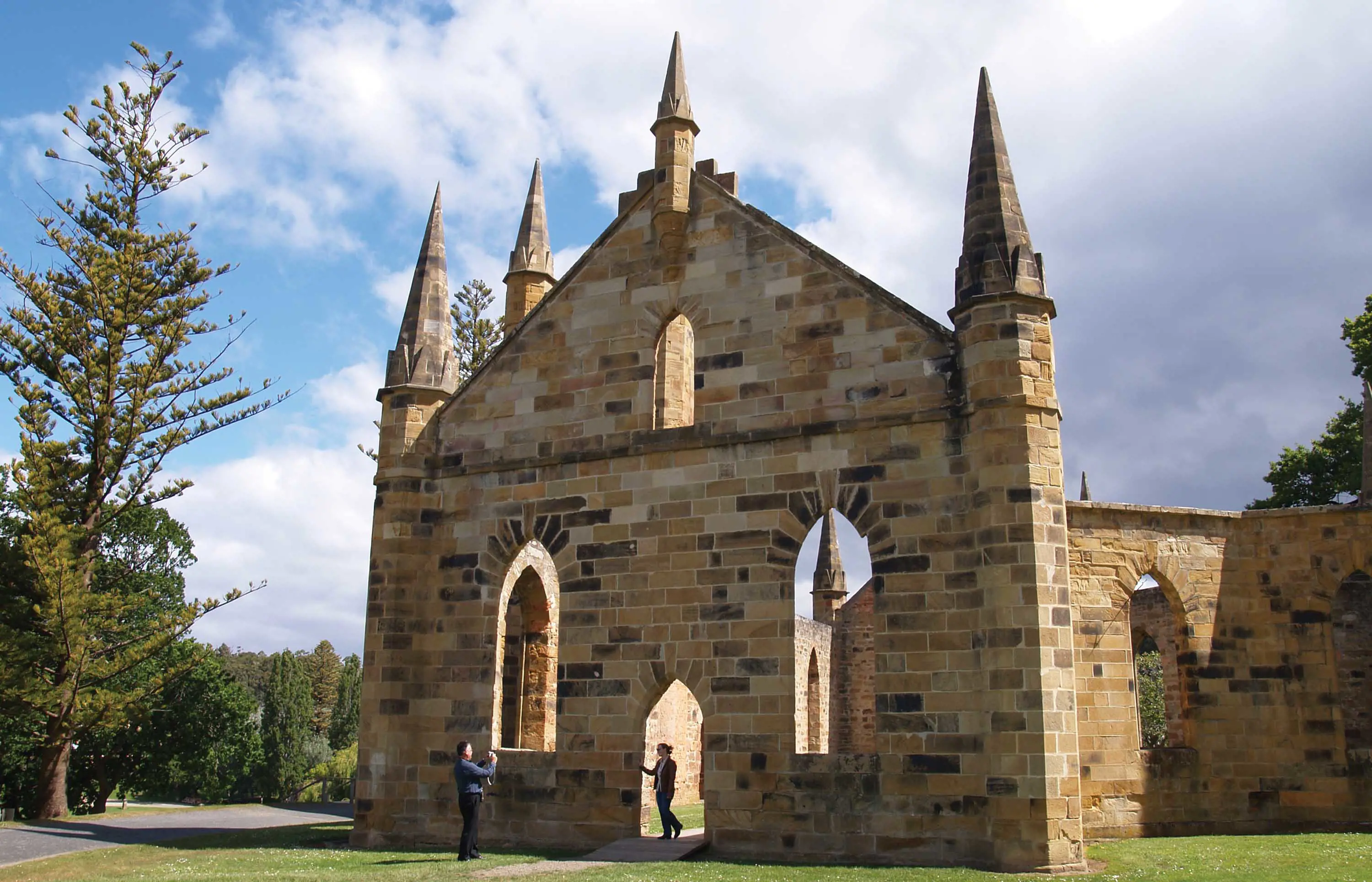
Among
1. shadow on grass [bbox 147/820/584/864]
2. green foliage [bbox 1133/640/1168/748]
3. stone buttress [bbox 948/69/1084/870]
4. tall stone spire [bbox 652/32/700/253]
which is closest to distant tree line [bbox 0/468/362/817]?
shadow on grass [bbox 147/820/584/864]

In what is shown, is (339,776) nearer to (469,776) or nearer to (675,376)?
(675,376)

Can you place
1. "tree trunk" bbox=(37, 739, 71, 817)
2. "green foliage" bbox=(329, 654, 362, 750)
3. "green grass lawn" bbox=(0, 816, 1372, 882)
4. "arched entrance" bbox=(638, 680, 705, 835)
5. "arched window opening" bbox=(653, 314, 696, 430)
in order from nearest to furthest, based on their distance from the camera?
"green grass lawn" bbox=(0, 816, 1372, 882), "arched window opening" bbox=(653, 314, 696, 430), "arched entrance" bbox=(638, 680, 705, 835), "tree trunk" bbox=(37, 739, 71, 817), "green foliage" bbox=(329, 654, 362, 750)

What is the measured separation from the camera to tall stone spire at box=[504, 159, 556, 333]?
2019cm

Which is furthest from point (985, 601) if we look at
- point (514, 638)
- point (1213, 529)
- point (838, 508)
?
point (514, 638)

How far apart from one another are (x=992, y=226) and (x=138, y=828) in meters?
18.1

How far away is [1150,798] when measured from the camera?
1519 centimetres

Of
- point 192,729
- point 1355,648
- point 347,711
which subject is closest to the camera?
point 1355,648

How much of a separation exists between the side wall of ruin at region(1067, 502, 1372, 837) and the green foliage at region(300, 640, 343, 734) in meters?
49.7

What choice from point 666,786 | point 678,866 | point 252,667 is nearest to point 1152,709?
point 666,786

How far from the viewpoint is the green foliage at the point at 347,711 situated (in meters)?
49.6

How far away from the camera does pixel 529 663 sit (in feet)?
64.1

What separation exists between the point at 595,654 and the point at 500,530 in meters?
2.49

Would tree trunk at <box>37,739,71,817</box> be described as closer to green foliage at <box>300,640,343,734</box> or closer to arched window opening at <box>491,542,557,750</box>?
arched window opening at <box>491,542,557,750</box>

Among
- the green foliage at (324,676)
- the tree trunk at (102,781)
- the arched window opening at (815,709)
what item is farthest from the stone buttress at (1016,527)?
the green foliage at (324,676)
